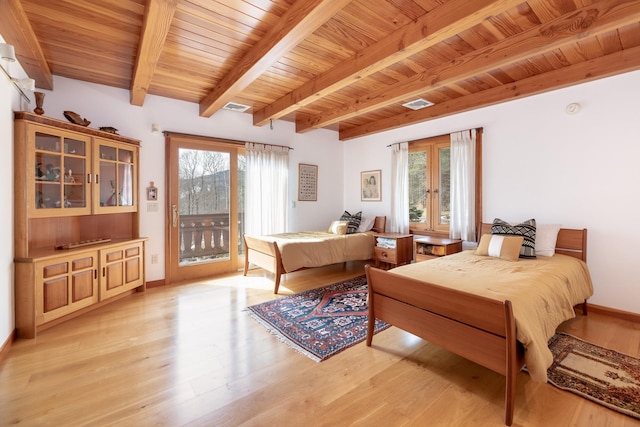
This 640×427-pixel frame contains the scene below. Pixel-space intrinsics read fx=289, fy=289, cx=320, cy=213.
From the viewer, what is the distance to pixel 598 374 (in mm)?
2006

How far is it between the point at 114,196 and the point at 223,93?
1.76m

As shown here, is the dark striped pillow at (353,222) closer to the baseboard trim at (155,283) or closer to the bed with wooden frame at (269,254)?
the bed with wooden frame at (269,254)

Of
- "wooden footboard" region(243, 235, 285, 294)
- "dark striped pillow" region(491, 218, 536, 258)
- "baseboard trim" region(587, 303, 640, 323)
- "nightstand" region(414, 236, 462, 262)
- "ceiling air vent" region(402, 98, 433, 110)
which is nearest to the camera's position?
"baseboard trim" region(587, 303, 640, 323)

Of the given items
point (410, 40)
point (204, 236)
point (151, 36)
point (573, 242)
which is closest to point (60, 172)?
point (151, 36)

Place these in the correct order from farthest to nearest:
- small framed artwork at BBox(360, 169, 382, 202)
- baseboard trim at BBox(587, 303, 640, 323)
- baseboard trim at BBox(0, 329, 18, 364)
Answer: small framed artwork at BBox(360, 169, 382, 202) < baseboard trim at BBox(587, 303, 640, 323) < baseboard trim at BBox(0, 329, 18, 364)

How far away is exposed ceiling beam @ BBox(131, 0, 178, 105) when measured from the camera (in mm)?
1902

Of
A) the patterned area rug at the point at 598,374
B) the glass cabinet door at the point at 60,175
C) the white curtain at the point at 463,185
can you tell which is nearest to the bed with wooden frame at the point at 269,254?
the white curtain at the point at 463,185

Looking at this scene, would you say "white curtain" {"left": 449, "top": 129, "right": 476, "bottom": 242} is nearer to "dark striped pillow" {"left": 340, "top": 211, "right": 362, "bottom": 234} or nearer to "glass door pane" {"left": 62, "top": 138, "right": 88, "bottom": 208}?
"dark striped pillow" {"left": 340, "top": 211, "right": 362, "bottom": 234}

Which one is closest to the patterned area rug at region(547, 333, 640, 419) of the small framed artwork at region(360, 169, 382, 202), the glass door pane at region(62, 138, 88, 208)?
the small framed artwork at region(360, 169, 382, 202)

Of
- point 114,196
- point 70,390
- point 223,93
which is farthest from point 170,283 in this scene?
point 223,93

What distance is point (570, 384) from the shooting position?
6.23 ft

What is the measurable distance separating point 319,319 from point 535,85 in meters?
3.52

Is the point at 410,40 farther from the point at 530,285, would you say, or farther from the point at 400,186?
the point at 400,186

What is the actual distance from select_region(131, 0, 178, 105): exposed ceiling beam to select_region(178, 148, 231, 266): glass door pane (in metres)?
1.27
